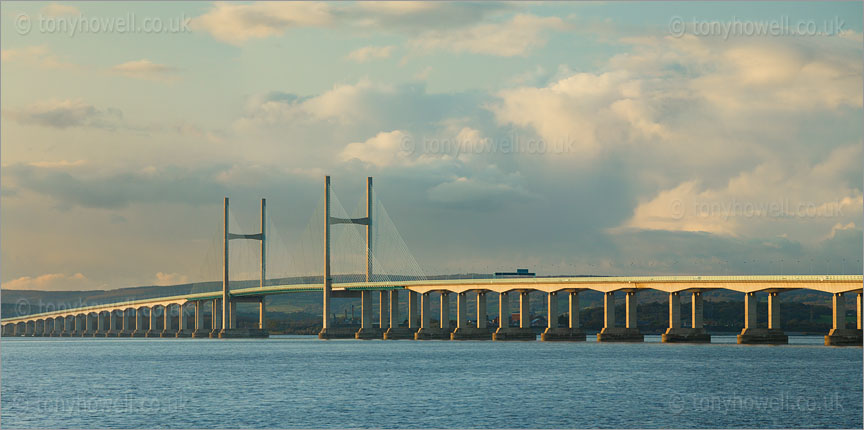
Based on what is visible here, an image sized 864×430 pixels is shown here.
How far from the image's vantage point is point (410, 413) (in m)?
57.0

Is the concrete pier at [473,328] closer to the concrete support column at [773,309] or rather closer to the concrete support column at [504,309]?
the concrete support column at [504,309]

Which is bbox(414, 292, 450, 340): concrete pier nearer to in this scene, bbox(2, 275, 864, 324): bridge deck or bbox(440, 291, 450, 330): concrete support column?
bbox(440, 291, 450, 330): concrete support column

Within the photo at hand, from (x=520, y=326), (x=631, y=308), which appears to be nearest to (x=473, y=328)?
(x=520, y=326)

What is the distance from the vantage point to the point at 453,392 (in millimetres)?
68125

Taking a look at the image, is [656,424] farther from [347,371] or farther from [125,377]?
[125,377]

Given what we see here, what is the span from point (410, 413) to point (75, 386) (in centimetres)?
3049

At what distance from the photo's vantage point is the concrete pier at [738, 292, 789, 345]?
116 metres

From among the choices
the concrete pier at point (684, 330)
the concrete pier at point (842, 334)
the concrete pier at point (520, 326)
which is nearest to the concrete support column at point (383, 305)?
the concrete pier at point (520, 326)

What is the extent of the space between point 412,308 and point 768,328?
59985mm

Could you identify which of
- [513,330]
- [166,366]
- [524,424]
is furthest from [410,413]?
[513,330]

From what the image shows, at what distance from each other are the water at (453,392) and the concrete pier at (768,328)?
26.1 feet

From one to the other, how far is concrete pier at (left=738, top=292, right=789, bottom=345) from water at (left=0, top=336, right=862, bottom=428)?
7945mm

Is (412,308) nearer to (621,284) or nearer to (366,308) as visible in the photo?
(366,308)

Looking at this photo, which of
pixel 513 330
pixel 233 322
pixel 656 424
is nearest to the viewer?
pixel 656 424
